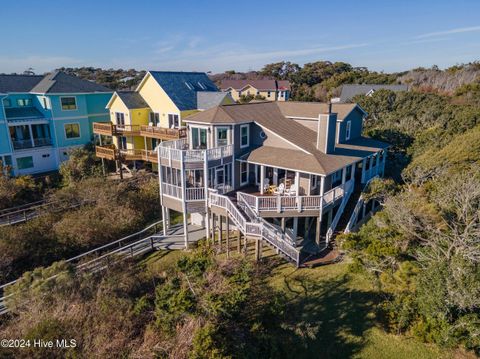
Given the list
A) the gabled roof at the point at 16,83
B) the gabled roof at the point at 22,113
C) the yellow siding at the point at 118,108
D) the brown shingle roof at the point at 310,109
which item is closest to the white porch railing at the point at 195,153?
the brown shingle roof at the point at 310,109

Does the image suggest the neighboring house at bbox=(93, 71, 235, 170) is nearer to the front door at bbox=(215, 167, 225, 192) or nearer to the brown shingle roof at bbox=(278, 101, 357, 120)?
the brown shingle roof at bbox=(278, 101, 357, 120)

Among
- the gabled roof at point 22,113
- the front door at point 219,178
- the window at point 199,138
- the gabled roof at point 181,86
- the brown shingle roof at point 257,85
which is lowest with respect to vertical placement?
the front door at point 219,178

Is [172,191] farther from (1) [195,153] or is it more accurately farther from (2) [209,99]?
(2) [209,99]

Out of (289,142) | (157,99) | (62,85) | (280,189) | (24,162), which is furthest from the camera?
(62,85)

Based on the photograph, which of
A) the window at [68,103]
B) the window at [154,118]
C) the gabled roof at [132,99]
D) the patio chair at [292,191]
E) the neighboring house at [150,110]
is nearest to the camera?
the patio chair at [292,191]

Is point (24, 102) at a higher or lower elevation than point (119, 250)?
higher

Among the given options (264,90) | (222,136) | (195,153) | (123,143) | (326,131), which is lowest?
(123,143)

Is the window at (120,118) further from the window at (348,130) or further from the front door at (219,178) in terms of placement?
the window at (348,130)

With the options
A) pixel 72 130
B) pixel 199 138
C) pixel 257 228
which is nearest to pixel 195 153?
pixel 199 138
